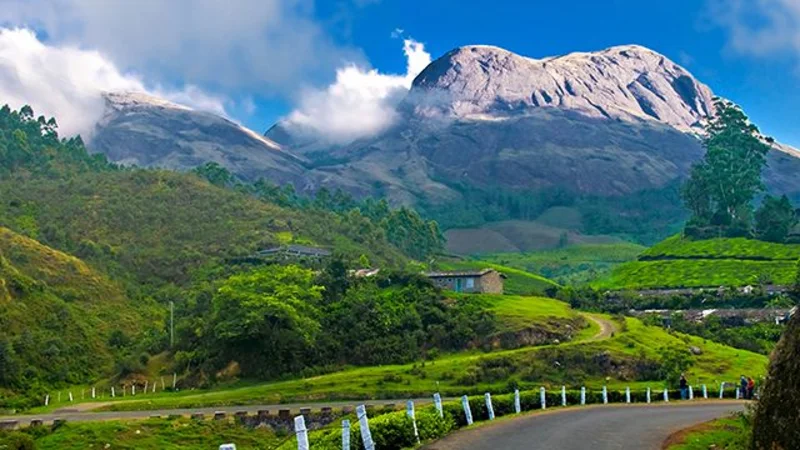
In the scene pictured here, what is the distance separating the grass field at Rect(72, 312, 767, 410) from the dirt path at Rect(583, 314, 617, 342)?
330cm

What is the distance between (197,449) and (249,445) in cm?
362

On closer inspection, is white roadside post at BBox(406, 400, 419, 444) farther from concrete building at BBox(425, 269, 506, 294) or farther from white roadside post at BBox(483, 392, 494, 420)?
concrete building at BBox(425, 269, 506, 294)

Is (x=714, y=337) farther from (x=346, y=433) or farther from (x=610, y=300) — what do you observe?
(x=346, y=433)

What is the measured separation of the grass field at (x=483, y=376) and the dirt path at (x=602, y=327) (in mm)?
3300

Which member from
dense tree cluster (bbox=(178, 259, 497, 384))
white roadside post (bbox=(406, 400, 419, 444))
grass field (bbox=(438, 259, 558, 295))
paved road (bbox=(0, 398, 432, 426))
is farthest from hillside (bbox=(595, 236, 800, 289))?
white roadside post (bbox=(406, 400, 419, 444))

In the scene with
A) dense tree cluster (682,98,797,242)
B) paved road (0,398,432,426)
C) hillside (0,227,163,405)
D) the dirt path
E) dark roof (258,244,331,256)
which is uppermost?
dense tree cluster (682,98,797,242)

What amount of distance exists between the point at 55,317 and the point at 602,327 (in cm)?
5872

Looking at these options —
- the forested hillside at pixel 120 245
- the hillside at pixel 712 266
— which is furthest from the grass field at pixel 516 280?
the hillside at pixel 712 266

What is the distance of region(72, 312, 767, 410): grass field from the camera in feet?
197

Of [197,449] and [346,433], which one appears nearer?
[346,433]

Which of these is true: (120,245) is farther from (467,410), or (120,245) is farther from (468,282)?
(467,410)

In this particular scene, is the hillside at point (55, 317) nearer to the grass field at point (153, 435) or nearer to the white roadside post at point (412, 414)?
the grass field at point (153, 435)

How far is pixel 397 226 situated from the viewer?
166m

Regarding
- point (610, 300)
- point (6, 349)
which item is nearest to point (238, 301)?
point (6, 349)
